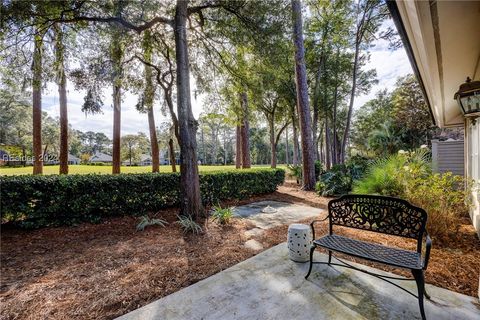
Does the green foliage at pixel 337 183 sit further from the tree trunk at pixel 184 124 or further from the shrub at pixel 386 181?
the tree trunk at pixel 184 124

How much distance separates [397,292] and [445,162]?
25.7 ft

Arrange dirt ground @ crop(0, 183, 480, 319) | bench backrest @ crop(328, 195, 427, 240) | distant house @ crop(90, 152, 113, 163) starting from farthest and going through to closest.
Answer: distant house @ crop(90, 152, 113, 163), bench backrest @ crop(328, 195, 427, 240), dirt ground @ crop(0, 183, 480, 319)

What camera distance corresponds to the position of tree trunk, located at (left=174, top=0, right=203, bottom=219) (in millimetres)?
4895

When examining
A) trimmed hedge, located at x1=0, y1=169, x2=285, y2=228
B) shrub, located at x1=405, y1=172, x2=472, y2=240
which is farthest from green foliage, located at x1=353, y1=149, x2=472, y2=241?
trimmed hedge, located at x1=0, y1=169, x2=285, y2=228

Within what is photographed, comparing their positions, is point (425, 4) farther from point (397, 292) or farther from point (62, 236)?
point (62, 236)

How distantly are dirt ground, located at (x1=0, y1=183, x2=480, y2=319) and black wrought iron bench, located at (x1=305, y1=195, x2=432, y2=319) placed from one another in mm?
713

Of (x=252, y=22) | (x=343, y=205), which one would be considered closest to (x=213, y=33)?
(x=252, y=22)

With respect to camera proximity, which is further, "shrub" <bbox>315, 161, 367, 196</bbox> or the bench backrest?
"shrub" <bbox>315, 161, 367, 196</bbox>

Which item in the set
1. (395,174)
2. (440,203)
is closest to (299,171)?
(395,174)

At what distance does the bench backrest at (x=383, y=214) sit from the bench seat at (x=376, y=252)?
0.25 meters

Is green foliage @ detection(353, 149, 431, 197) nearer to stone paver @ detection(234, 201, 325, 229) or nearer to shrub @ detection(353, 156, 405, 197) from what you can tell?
shrub @ detection(353, 156, 405, 197)

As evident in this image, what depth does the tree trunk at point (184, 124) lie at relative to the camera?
4.89 m

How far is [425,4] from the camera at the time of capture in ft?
5.23

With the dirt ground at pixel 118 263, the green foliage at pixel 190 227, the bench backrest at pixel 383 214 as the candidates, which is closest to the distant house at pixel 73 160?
the dirt ground at pixel 118 263
